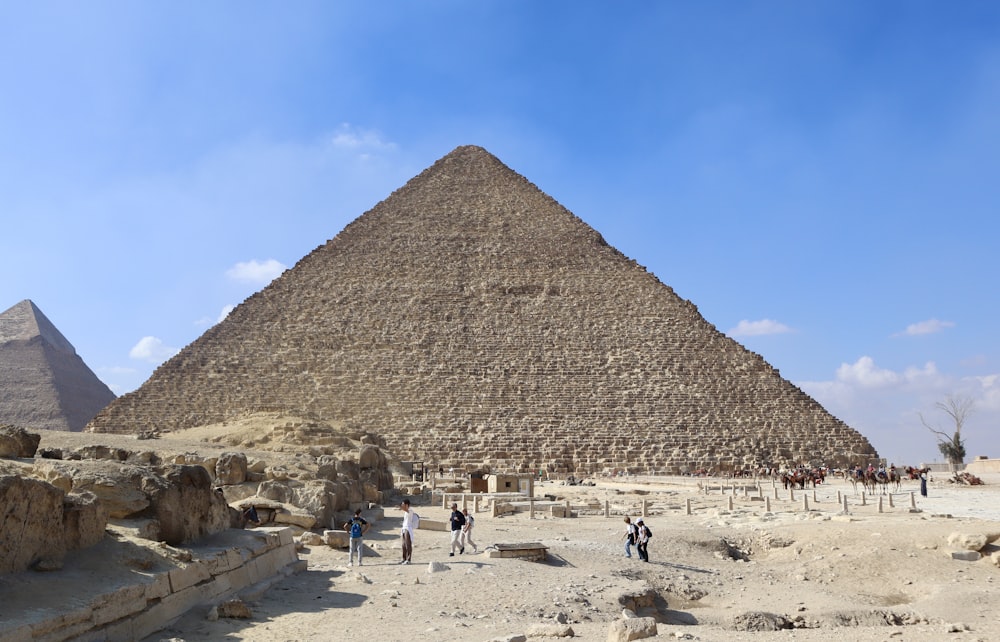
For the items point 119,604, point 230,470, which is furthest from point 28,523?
point 230,470

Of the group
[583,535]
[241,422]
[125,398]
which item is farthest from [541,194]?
[583,535]

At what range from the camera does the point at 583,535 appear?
12164 millimetres

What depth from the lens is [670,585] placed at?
8.65 m

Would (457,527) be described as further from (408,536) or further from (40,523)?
(40,523)

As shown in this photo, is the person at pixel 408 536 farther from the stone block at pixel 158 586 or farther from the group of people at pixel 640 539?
the stone block at pixel 158 586

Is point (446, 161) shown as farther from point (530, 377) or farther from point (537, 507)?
point (537, 507)

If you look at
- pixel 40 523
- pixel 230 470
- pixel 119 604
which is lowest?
pixel 119 604

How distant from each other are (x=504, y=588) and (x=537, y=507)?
8.45 m

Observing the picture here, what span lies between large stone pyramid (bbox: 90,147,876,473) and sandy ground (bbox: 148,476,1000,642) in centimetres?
2340

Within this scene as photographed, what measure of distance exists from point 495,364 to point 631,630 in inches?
1444

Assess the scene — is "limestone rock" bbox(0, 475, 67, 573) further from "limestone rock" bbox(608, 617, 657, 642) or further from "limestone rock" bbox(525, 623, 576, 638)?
"limestone rock" bbox(608, 617, 657, 642)

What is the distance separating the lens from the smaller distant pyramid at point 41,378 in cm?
5084

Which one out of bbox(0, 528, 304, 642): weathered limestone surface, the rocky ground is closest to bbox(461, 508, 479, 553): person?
the rocky ground

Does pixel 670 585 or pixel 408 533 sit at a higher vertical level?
pixel 408 533
